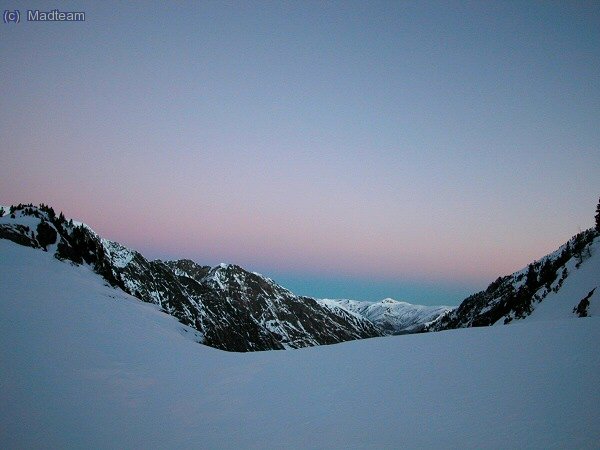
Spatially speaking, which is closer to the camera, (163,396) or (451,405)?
(451,405)

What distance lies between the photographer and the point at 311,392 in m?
8.80

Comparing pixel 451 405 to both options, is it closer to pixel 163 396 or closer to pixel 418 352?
pixel 418 352

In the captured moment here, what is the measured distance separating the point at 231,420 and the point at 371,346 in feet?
21.6

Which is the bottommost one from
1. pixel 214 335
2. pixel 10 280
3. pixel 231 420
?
pixel 214 335

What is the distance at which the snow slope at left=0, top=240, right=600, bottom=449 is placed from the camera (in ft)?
19.9

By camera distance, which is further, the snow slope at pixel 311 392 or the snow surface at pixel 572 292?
the snow surface at pixel 572 292

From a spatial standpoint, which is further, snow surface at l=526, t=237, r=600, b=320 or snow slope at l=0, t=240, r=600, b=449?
snow surface at l=526, t=237, r=600, b=320

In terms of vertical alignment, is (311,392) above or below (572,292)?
above

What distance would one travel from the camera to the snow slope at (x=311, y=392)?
19.9 ft

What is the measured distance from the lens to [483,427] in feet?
19.0

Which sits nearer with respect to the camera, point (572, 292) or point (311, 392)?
point (311, 392)

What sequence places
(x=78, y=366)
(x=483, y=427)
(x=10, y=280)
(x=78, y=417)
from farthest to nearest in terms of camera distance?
(x=10, y=280) < (x=78, y=366) < (x=78, y=417) < (x=483, y=427)

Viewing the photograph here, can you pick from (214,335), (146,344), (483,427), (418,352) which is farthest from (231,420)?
(214,335)

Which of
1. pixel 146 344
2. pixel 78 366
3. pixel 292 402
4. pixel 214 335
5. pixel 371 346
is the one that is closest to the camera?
pixel 292 402
